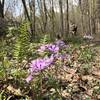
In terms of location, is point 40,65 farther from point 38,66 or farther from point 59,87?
point 59,87

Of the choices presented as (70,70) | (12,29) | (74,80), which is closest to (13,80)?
(74,80)

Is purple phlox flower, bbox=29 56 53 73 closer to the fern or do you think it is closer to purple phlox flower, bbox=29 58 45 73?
purple phlox flower, bbox=29 58 45 73

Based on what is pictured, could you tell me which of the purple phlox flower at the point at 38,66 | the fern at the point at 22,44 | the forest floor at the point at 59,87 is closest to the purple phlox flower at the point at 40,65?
the purple phlox flower at the point at 38,66

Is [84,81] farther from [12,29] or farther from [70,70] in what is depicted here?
[12,29]

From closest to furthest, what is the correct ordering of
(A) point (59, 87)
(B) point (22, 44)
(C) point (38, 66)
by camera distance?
(C) point (38, 66)
(A) point (59, 87)
(B) point (22, 44)

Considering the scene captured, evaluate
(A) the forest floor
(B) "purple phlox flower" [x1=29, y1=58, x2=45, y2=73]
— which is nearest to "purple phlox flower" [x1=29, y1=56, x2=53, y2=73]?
(B) "purple phlox flower" [x1=29, y1=58, x2=45, y2=73]

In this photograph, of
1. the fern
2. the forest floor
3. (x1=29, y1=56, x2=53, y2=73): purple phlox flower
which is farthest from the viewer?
the fern

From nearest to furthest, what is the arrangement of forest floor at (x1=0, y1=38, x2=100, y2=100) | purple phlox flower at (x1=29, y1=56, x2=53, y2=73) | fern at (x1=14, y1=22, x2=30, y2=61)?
purple phlox flower at (x1=29, y1=56, x2=53, y2=73) < forest floor at (x1=0, y1=38, x2=100, y2=100) < fern at (x1=14, y1=22, x2=30, y2=61)

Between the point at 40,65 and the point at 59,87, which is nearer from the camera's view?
the point at 40,65

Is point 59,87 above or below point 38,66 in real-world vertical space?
below

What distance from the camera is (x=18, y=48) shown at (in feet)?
15.9

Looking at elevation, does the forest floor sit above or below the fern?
below

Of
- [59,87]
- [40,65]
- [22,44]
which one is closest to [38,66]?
[40,65]

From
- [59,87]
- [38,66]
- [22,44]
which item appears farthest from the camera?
[22,44]
